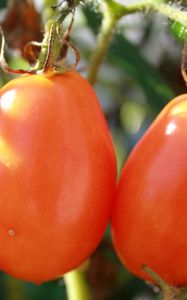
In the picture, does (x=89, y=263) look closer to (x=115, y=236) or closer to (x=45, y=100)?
(x=115, y=236)

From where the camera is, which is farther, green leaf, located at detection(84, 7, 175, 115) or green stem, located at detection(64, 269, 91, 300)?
green leaf, located at detection(84, 7, 175, 115)

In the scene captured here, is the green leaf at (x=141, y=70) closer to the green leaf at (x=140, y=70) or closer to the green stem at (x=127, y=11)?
the green leaf at (x=140, y=70)

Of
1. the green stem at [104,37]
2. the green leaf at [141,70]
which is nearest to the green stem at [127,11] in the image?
the green stem at [104,37]

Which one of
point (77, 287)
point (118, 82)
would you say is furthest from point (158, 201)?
point (118, 82)

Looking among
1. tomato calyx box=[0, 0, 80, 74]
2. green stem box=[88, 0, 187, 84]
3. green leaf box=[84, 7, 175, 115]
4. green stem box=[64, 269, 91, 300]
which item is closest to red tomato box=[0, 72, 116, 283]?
tomato calyx box=[0, 0, 80, 74]

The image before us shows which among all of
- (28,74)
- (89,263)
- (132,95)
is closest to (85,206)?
(28,74)

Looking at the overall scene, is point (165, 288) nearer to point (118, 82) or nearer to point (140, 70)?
point (140, 70)

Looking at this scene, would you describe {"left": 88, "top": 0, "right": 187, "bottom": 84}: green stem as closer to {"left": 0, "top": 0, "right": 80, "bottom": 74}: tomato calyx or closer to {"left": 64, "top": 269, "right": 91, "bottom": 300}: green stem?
{"left": 0, "top": 0, "right": 80, "bottom": 74}: tomato calyx
